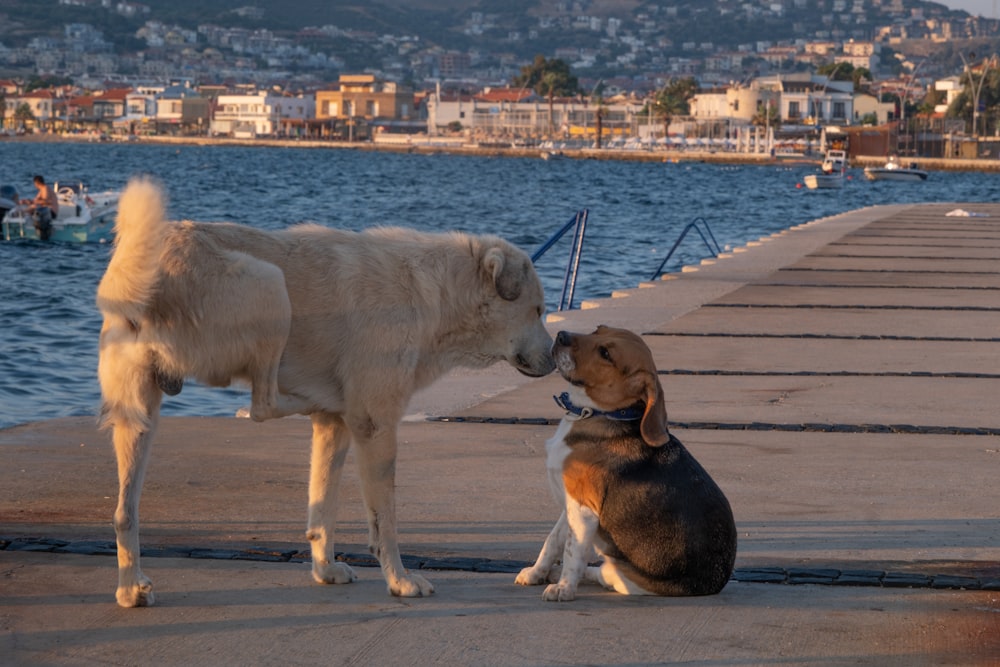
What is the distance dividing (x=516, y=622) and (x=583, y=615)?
310 millimetres

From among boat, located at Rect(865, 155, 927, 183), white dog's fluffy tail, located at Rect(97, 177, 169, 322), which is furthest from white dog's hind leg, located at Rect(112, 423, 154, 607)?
boat, located at Rect(865, 155, 927, 183)

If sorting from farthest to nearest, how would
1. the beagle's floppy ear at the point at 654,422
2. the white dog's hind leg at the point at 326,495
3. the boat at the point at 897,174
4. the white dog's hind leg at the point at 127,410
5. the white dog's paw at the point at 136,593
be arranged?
the boat at the point at 897,174
the white dog's hind leg at the point at 326,495
the beagle's floppy ear at the point at 654,422
the white dog's paw at the point at 136,593
the white dog's hind leg at the point at 127,410

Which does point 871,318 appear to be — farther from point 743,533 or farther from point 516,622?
point 516,622

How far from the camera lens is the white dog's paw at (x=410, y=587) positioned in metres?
6.21

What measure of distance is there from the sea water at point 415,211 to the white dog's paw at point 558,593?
2.43m

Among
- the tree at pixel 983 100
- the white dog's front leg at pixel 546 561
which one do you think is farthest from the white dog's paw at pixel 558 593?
the tree at pixel 983 100

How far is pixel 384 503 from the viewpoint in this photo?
6203 mm

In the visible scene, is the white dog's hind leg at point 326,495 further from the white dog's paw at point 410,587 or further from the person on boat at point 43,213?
the person on boat at point 43,213

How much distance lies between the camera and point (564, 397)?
6500mm

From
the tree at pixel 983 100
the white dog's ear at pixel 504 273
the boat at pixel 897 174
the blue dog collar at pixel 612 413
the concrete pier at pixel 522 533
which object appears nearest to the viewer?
the concrete pier at pixel 522 533

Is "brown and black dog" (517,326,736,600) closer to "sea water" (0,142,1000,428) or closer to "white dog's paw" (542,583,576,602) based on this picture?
"white dog's paw" (542,583,576,602)

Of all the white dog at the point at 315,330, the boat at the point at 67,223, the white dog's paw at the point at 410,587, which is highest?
the white dog at the point at 315,330

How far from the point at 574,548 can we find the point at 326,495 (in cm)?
115

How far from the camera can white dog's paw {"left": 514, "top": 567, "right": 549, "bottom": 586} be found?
6477 millimetres
